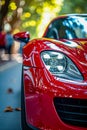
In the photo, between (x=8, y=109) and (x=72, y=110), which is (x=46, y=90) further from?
(x=8, y=109)

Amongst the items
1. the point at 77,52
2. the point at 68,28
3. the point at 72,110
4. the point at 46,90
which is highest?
the point at 68,28

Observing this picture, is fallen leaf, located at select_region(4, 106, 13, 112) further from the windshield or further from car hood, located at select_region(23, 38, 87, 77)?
car hood, located at select_region(23, 38, 87, 77)

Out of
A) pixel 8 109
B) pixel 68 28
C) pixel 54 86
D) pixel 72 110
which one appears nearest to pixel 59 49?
pixel 54 86

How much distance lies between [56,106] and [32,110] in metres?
0.23

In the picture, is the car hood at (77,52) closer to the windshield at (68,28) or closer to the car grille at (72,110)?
the car grille at (72,110)

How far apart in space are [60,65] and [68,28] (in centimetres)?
212

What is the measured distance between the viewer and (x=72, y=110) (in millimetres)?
4117

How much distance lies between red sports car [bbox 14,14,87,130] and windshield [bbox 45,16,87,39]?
1555 mm

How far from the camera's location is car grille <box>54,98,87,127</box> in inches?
160

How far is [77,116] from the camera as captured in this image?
4.10m

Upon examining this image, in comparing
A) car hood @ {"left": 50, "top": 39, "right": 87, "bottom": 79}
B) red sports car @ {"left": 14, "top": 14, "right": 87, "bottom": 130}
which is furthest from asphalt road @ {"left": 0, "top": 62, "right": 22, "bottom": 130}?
car hood @ {"left": 50, "top": 39, "right": 87, "bottom": 79}

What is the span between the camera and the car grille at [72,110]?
407cm

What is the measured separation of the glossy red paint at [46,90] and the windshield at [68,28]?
1819mm

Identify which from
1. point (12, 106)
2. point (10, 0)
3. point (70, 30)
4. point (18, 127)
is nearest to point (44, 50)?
point (18, 127)
